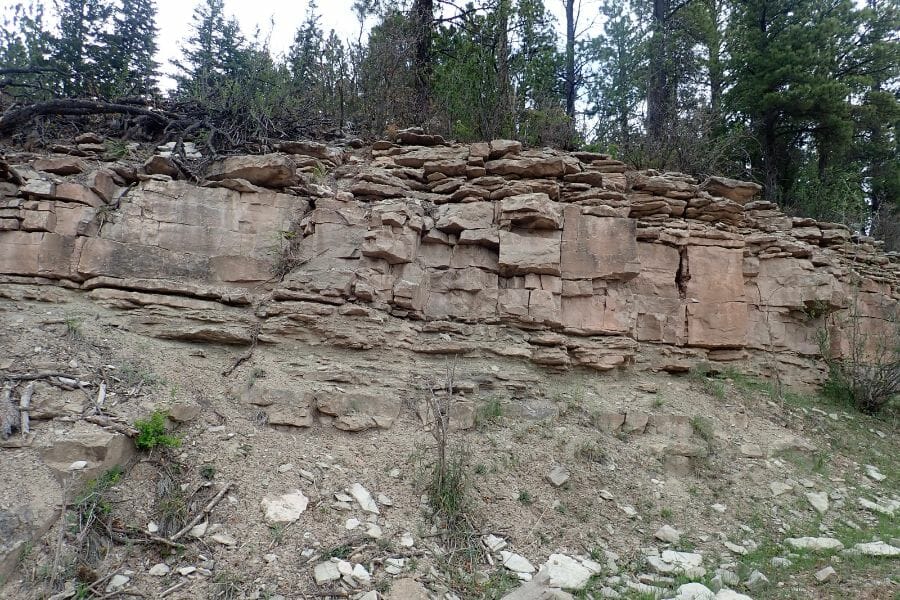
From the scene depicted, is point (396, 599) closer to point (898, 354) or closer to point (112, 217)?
point (112, 217)

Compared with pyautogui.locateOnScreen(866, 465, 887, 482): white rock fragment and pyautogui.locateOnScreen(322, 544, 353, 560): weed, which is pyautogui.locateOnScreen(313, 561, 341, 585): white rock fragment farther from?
pyautogui.locateOnScreen(866, 465, 887, 482): white rock fragment

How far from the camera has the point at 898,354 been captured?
23.9 ft

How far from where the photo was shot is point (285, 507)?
419 centimetres

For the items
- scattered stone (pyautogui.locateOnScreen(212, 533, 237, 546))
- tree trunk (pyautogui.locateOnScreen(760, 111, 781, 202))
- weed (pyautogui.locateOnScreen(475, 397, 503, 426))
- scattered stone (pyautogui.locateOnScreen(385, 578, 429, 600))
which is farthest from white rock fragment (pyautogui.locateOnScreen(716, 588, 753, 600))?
tree trunk (pyautogui.locateOnScreen(760, 111, 781, 202))

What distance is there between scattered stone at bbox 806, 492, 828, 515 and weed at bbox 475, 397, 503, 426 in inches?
132

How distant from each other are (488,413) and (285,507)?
2.29 metres

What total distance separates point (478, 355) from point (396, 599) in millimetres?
3019

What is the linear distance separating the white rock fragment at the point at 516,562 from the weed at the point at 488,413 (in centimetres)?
152

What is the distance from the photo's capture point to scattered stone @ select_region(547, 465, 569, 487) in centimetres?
498

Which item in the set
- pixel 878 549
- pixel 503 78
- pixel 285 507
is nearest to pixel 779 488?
pixel 878 549

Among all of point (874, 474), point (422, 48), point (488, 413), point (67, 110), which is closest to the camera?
point (488, 413)

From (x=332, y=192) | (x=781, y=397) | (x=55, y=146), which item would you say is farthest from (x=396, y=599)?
(x=55, y=146)

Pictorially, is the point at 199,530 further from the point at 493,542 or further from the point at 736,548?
the point at 736,548

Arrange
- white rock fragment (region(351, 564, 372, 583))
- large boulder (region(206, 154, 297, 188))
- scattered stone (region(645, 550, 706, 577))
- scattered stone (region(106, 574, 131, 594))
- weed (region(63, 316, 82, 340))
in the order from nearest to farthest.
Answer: scattered stone (region(106, 574, 131, 594))
white rock fragment (region(351, 564, 372, 583))
scattered stone (region(645, 550, 706, 577))
weed (region(63, 316, 82, 340))
large boulder (region(206, 154, 297, 188))
